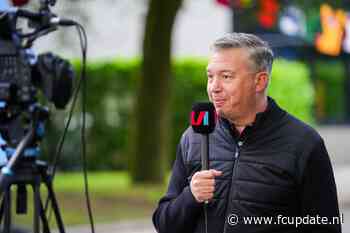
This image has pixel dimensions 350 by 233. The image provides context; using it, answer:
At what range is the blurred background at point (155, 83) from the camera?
50.9 ft

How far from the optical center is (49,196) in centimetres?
416

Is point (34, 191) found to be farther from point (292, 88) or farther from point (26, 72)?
point (292, 88)

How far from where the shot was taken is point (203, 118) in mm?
3703

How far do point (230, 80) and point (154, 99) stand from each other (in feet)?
39.9

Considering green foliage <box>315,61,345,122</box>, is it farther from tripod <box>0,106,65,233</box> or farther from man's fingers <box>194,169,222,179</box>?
man's fingers <box>194,169,222,179</box>

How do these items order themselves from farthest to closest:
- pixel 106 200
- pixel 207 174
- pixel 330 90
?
1. pixel 330 90
2. pixel 106 200
3. pixel 207 174

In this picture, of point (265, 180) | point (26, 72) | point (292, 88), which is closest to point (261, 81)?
point (265, 180)

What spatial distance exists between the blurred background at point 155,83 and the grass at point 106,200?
0.02 metres

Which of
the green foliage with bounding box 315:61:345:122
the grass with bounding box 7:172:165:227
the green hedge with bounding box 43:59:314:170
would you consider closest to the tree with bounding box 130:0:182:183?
the grass with bounding box 7:172:165:227

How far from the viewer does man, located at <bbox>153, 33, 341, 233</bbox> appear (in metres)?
3.70

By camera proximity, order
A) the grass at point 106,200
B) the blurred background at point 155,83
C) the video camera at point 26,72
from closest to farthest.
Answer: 1. the video camera at point 26,72
2. the grass at point 106,200
3. the blurred background at point 155,83

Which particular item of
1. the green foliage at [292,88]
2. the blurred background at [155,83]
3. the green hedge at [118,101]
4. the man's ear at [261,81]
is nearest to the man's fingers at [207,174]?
the man's ear at [261,81]

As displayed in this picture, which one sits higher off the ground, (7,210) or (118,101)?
(7,210)

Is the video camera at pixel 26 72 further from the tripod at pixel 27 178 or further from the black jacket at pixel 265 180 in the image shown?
the black jacket at pixel 265 180
